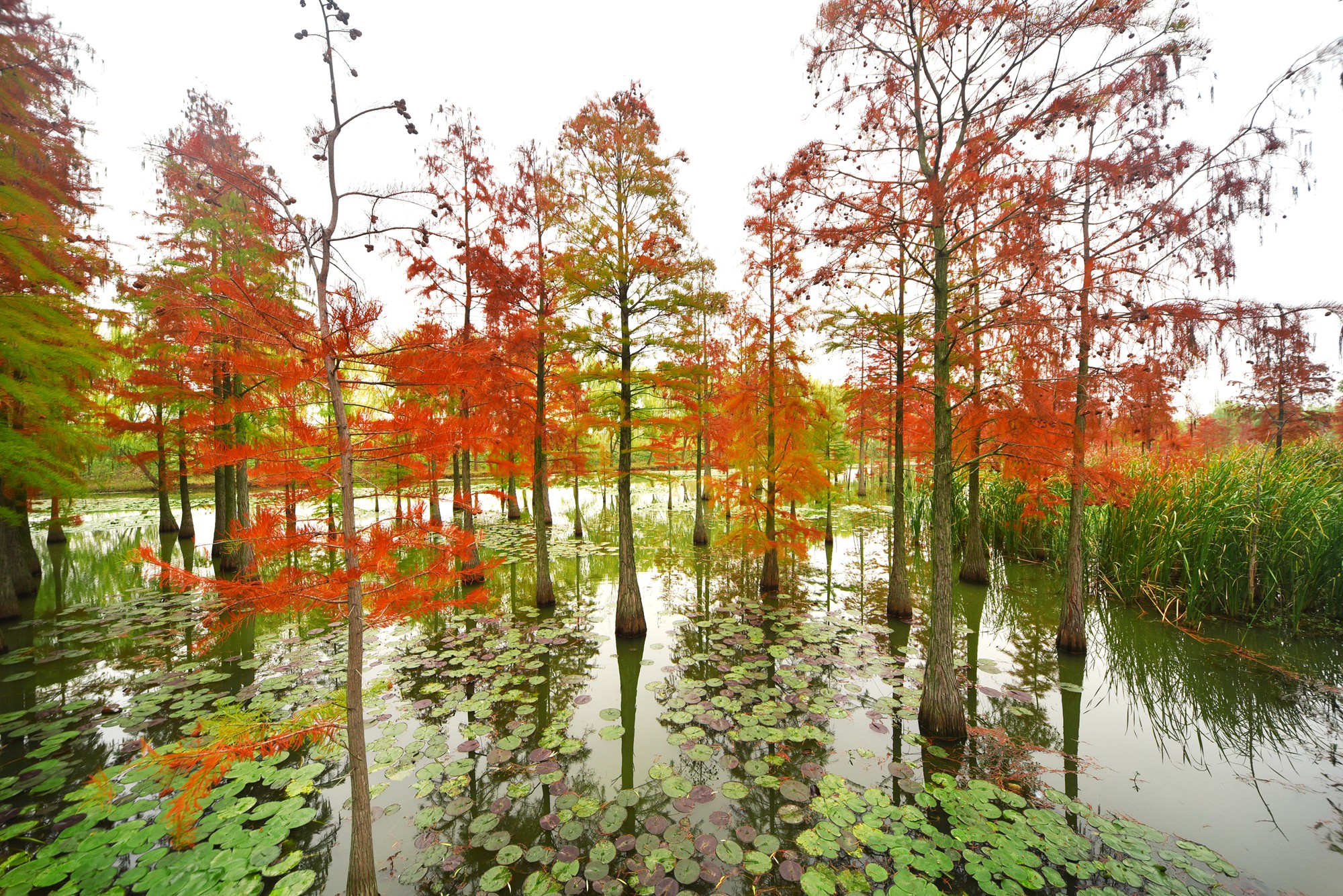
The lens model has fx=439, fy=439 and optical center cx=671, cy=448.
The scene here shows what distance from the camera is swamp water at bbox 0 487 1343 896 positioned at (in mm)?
4309

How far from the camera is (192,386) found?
12.9 meters

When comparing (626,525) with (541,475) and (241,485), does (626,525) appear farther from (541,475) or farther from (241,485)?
(241,485)

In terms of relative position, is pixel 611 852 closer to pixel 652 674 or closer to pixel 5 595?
pixel 652 674

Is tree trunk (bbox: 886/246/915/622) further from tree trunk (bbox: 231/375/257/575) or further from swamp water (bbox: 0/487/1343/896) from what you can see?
tree trunk (bbox: 231/375/257/575)

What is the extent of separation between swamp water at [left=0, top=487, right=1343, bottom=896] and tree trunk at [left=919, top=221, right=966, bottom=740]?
1.65ft

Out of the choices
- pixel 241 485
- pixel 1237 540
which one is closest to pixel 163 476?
pixel 241 485

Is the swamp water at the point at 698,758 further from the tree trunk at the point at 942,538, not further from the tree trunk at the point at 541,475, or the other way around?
the tree trunk at the point at 541,475

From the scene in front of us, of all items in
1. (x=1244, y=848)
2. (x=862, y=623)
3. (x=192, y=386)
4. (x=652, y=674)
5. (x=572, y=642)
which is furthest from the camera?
(x=192, y=386)

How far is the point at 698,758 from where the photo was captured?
5.96 metres

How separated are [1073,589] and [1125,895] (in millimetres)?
5906

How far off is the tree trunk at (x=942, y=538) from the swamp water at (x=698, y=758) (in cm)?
50

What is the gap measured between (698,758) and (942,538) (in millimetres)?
4511

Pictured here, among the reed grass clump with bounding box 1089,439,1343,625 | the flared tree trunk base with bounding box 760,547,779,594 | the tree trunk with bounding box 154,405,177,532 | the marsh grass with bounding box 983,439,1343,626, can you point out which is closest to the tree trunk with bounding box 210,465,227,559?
the tree trunk with bounding box 154,405,177,532

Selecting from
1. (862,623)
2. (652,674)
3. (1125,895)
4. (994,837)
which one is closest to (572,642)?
(652,674)
